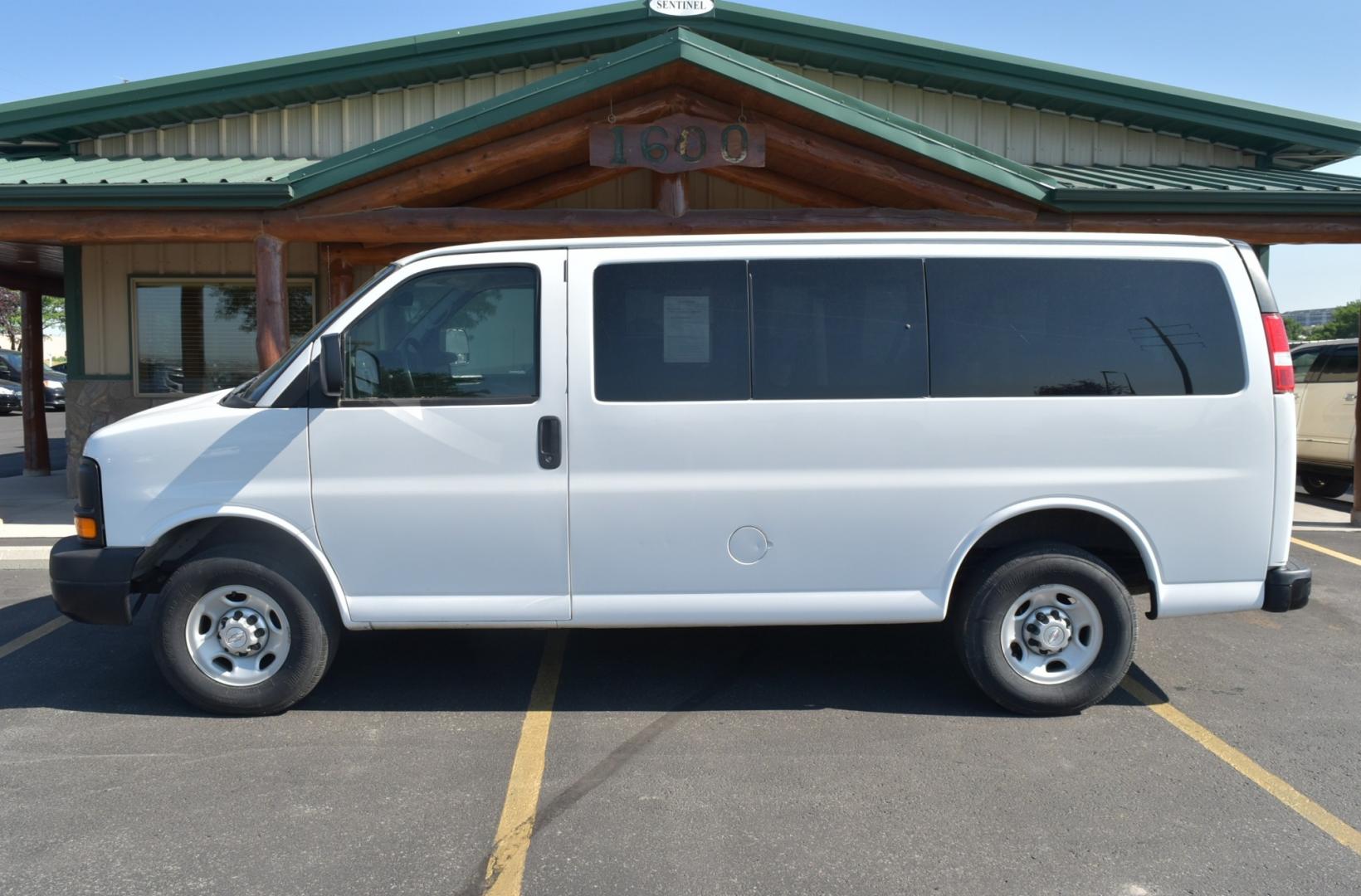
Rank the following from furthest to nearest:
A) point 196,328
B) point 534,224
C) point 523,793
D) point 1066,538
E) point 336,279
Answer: point 196,328 → point 336,279 → point 534,224 → point 1066,538 → point 523,793

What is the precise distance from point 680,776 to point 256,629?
7.10 feet

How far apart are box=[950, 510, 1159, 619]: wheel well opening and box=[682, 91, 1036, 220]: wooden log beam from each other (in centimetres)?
494

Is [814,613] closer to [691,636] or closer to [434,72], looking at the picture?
[691,636]

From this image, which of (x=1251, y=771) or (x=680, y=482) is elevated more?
(x=680, y=482)

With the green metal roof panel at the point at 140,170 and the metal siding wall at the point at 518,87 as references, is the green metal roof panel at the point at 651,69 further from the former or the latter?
the metal siding wall at the point at 518,87

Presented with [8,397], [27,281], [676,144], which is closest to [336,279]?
[676,144]

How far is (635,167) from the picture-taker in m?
8.87

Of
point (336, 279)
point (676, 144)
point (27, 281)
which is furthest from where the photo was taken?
point (27, 281)

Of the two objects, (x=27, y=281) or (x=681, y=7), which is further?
(x=27, y=281)

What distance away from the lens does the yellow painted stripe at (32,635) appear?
5.74 metres

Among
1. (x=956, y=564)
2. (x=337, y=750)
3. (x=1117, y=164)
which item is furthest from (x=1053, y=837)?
(x=1117, y=164)

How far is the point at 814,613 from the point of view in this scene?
4602 mm

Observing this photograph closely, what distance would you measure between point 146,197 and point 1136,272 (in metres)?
8.19

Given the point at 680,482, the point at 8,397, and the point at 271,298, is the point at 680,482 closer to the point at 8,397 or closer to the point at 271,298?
the point at 271,298
